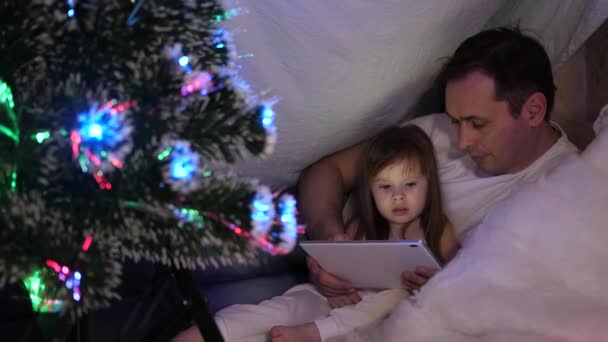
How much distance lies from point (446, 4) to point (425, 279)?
54 cm

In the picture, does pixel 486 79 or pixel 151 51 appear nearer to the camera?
pixel 151 51

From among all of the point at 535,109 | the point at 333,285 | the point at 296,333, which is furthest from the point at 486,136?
the point at 296,333

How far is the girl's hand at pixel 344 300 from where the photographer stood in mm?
1375

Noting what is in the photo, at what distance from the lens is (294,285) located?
1492 mm

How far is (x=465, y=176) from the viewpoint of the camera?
153cm

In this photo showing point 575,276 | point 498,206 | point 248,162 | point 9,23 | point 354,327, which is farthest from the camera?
point 248,162

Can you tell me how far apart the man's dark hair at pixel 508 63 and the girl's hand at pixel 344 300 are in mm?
514

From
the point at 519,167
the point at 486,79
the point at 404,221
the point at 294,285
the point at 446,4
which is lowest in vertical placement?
the point at 294,285

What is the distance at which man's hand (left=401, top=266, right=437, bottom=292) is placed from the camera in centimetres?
124

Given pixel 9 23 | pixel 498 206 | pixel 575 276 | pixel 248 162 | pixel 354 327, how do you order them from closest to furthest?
pixel 9 23
pixel 575 276
pixel 498 206
pixel 354 327
pixel 248 162

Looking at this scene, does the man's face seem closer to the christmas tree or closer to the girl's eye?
the girl's eye

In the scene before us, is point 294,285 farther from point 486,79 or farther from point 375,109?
point 486,79

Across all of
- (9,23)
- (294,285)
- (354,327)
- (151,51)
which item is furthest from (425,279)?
(9,23)

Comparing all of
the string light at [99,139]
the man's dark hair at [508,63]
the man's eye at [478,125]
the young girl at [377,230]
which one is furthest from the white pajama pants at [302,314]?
the string light at [99,139]
